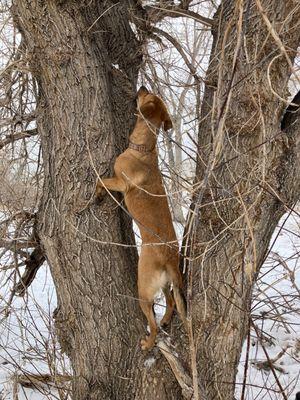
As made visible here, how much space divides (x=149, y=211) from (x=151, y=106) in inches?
33.7

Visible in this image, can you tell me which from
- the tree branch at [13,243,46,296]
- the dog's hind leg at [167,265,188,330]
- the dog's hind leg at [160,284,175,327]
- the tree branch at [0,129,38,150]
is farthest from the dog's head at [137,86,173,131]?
the tree branch at [13,243,46,296]

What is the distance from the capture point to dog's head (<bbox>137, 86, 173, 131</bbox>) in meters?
4.10

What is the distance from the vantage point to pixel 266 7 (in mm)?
3184

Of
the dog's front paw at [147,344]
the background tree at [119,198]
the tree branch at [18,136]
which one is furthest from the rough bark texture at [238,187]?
the tree branch at [18,136]

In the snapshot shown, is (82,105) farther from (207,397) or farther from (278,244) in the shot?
(278,244)

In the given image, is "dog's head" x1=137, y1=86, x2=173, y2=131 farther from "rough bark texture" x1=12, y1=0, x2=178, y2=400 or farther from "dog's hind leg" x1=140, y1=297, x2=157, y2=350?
"dog's hind leg" x1=140, y1=297, x2=157, y2=350

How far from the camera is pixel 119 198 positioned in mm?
4000

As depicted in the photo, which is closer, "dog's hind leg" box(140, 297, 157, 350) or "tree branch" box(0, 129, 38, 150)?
"dog's hind leg" box(140, 297, 157, 350)

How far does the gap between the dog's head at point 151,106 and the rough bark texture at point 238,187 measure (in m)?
0.54

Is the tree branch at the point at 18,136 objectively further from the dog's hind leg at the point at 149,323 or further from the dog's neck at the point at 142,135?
the dog's hind leg at the point at 149,323

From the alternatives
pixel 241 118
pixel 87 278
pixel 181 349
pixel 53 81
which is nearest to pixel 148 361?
pixel 181 349

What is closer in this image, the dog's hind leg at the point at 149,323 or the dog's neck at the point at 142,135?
the dog's hind leg at the point at 149,323

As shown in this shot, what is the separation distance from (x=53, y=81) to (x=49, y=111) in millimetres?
234

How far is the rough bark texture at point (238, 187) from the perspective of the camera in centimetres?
320
